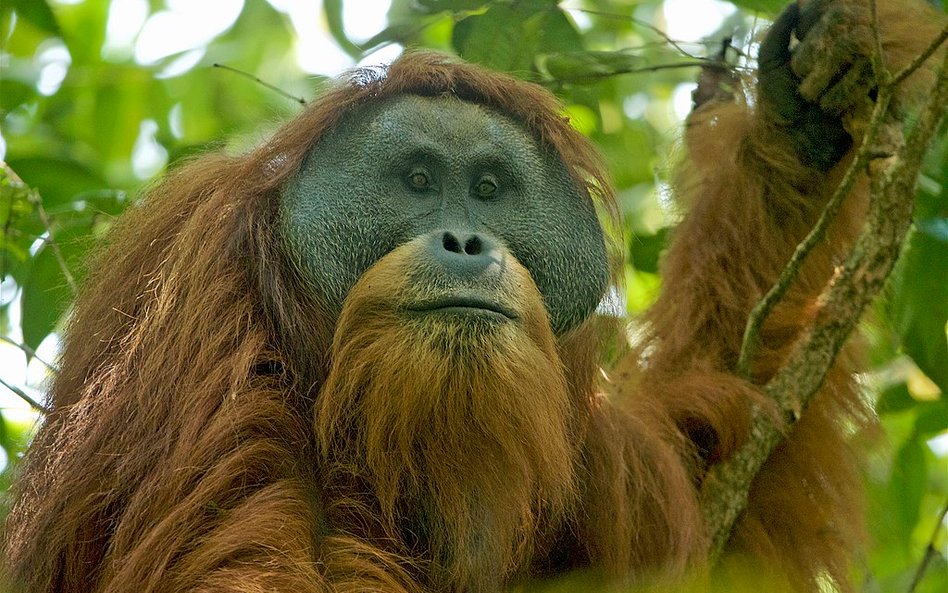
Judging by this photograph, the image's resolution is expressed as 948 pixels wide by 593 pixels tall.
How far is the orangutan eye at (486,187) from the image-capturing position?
317 centimetres

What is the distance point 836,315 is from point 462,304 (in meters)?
1.27

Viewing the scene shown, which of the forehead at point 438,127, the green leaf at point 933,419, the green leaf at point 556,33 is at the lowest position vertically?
the green leaf at point 933,419

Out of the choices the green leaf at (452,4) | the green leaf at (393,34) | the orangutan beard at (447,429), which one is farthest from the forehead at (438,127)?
the green leaf at (393,34)

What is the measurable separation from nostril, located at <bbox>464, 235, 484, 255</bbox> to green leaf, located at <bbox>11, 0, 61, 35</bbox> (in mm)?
2114

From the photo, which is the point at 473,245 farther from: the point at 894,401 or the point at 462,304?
the point at 894,401

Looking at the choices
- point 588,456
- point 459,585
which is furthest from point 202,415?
point 588,456

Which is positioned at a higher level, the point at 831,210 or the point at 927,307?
the point at 831,210

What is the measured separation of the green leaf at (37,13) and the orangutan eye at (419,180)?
183cm

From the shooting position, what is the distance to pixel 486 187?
3.18 m

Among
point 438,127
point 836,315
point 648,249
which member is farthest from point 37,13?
point 836,315

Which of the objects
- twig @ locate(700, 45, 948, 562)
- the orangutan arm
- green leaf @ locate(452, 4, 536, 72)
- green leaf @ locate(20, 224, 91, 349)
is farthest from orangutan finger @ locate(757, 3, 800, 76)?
green leaf @ locate(20, 224, 91, 349)

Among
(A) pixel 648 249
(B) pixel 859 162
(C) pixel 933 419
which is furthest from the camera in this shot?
(A) pixel 648 249

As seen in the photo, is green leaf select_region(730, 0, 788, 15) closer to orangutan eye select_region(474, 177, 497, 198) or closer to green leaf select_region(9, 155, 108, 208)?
orangutan eye select_region(474, 177, 497, 198)

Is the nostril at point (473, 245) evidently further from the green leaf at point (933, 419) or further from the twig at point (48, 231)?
the green leaf at point (933, 419)
